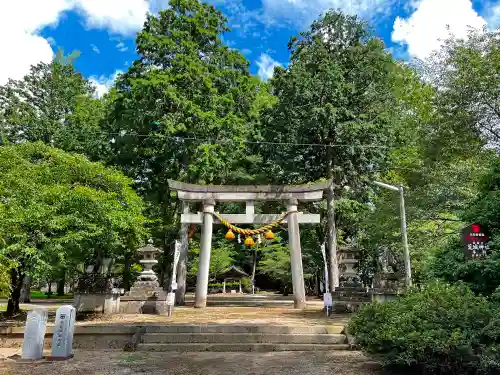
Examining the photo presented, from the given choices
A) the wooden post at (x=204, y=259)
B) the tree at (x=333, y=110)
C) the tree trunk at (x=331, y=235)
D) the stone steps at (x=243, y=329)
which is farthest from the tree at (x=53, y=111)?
the stone steps at (x=243, y=329)

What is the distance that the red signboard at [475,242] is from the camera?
8.61 meters

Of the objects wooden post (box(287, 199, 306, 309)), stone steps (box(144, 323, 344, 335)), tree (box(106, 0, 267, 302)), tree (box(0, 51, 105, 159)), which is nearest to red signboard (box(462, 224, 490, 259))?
stone steps (box(144, 323, 344, 335))

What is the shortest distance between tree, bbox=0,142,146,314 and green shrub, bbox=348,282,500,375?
8.60 m

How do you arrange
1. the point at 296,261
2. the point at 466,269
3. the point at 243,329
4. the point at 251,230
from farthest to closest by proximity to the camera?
the point at 251,230 < the point at 296,261 < the point at 243,329 < the point at 466,269

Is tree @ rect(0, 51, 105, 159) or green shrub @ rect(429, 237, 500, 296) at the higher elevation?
tree @ rect(0, 51, 105, 159)

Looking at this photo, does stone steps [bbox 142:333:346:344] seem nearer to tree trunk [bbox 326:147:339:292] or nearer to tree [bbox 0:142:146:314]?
tree [bbox 0:142:146:314]

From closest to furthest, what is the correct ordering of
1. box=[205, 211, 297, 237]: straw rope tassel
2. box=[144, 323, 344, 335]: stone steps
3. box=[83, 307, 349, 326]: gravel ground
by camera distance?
box=[144, 323, 344, 335]: stone steps
box=[83, 307, 349, 326]: gravel ground
box=[205, 211, 297, 237]: straw rope tassel

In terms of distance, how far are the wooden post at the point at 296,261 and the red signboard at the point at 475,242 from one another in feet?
31.0

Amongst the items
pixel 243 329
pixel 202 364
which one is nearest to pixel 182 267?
pixel 243 329

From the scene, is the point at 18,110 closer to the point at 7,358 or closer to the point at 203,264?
the point at 203,264

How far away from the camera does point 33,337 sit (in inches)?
322

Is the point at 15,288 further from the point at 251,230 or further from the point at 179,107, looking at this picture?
the point at 179,107

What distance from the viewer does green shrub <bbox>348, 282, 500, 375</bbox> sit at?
6133 mm

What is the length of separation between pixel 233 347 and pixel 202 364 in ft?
5.01
